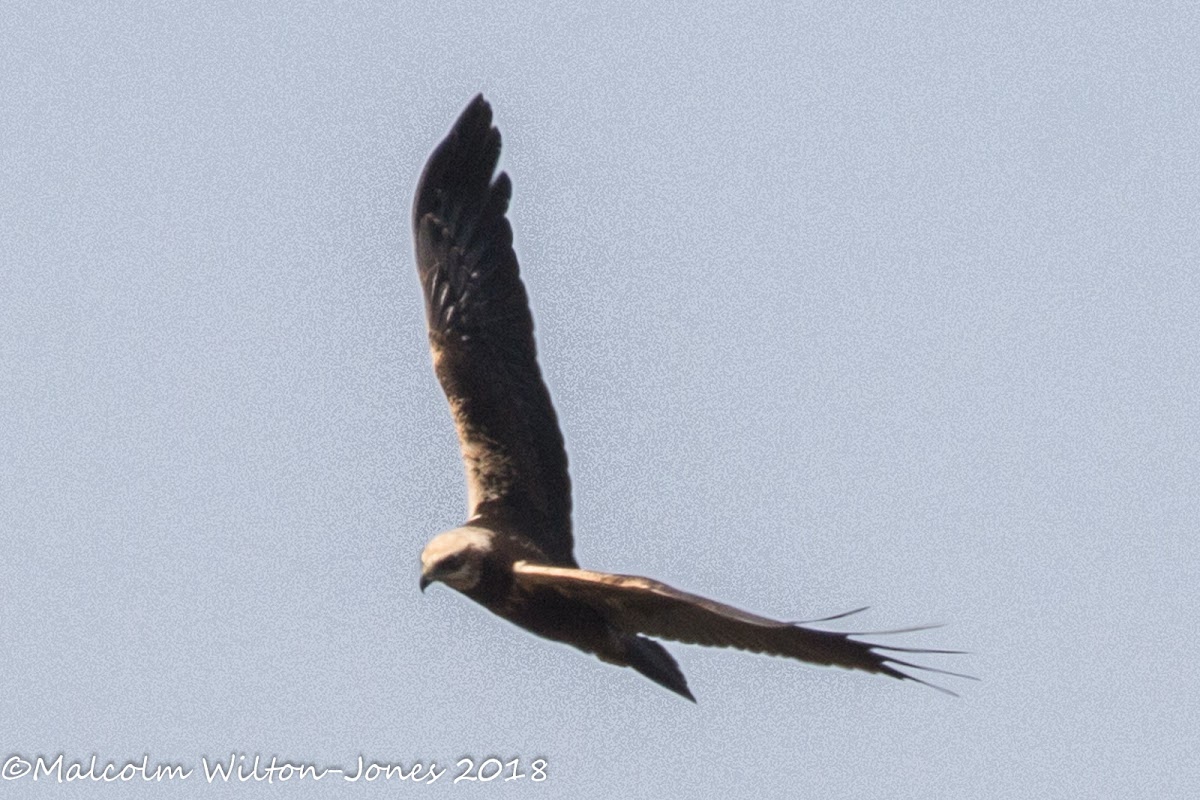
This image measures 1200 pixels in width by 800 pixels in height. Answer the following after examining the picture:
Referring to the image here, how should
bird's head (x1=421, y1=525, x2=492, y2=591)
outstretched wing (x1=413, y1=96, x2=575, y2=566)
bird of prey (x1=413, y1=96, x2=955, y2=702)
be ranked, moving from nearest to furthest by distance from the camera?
bird of prey (x1=413, y1=96, x2=955, y2=702) → bird's head (x1=421, y1=525, x2=492, y2=591) → outstretched wing (x1=413, y1=96, x2=575, y2=566)

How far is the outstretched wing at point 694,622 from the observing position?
10453 millimetres

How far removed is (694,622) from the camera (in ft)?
36.2

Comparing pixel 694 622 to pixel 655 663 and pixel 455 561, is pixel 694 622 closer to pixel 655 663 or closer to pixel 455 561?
pixel 655 663

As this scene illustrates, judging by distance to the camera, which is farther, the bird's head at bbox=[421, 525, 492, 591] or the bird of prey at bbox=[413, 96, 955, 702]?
the bird's head at bbox=[421, 525, 492, 591]

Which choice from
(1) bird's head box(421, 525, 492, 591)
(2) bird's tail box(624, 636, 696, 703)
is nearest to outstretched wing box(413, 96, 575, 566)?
(1) bird's head box(421, 525, 492, 591)

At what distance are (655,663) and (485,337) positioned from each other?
8.25ft

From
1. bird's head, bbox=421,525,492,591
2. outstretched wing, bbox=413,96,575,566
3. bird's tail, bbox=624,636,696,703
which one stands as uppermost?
outstretched wing, bbox=413,96,575,566

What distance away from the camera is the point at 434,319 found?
13617 mm

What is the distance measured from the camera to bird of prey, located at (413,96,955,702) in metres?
11.7

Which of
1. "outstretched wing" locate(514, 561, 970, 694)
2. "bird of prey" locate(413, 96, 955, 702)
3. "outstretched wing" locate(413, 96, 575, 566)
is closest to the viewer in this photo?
"outstretched wing" locate(514, 561, 970, 694)

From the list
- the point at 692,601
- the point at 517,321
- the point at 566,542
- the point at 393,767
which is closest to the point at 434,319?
the point at 517,321

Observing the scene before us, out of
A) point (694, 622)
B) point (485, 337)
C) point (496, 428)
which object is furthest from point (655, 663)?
point (485, 337)

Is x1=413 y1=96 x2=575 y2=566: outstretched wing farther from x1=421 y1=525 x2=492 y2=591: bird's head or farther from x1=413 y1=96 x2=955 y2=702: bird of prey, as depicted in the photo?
x1=421 y1=525 x2=492 y2=591: bird's head

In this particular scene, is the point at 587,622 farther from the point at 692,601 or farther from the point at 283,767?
the point at 283,767
